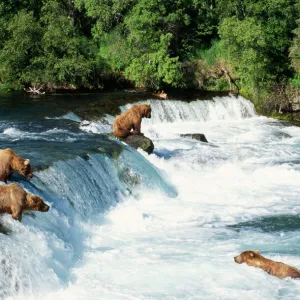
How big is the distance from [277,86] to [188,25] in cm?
634

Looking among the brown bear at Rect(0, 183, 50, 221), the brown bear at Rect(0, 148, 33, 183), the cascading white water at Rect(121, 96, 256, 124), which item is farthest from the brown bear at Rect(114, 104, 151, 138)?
the brown bear at Rect(0, 183, 50, 221)

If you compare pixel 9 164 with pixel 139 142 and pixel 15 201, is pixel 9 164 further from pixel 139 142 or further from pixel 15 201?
pixel 139 142

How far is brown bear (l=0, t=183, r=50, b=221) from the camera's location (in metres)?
8.12

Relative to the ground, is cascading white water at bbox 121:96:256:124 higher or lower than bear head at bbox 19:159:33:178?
lower

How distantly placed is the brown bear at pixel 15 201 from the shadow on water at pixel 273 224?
14.6 ft

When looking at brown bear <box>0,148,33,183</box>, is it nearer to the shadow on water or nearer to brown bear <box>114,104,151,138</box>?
the shadow on water

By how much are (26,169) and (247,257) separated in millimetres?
4041

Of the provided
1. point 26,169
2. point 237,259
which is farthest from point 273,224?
point 26,169

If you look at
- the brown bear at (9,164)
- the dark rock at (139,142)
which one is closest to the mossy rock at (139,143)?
the dark rock at (139,142)

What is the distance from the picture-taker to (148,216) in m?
11.8

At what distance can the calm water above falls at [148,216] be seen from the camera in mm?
8391

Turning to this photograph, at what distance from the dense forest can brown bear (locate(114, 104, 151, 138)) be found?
9.32 m

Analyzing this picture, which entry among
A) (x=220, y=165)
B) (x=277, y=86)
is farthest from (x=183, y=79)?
(x=220, y=165)

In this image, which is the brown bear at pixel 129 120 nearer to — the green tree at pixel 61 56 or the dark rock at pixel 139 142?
the dark rock at pixel 139 142
